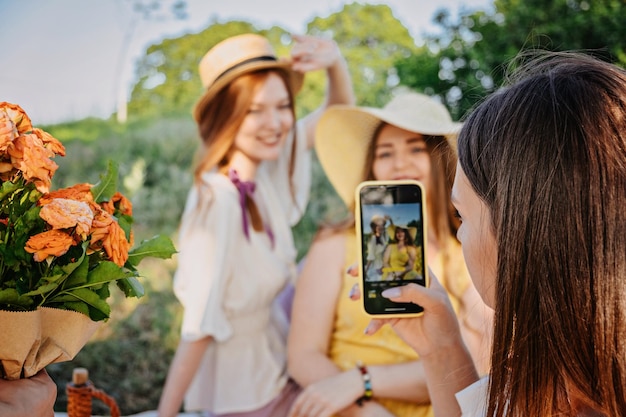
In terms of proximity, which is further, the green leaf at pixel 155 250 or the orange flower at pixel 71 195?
the green leaf at pixel 155 250

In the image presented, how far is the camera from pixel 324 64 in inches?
109

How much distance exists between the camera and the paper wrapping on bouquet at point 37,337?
3.71ft

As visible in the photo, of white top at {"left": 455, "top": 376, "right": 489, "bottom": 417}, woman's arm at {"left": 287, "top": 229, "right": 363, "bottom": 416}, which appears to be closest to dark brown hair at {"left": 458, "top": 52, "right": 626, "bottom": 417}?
white top at {"left": 455, "top": 376, "right": 489, "bottom": 417}

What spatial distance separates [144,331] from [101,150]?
2.69 metres

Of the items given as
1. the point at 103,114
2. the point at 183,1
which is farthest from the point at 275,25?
the point at 103,114

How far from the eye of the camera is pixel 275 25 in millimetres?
8094

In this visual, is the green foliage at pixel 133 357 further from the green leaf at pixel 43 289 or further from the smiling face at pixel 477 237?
the smiling face at pixel 477 237

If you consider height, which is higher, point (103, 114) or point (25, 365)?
point (103, 114)

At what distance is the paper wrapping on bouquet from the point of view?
113cm

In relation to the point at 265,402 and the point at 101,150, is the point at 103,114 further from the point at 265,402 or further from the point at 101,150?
the point at 265,402

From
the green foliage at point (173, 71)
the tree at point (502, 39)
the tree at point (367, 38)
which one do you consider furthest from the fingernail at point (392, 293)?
the green foliage at point (173, 71)

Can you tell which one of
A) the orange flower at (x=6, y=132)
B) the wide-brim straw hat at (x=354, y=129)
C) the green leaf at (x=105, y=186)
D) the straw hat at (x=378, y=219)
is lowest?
the straw hat at (x=378, y=219)

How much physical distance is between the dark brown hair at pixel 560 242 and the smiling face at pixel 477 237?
0.04 meters

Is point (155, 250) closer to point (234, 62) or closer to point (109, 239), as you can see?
point (109, 239)
